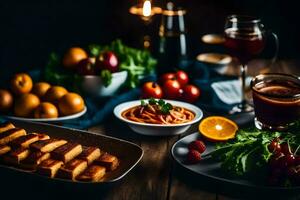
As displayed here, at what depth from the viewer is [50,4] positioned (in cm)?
396

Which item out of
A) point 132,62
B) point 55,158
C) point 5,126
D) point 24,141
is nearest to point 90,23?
point 132,62

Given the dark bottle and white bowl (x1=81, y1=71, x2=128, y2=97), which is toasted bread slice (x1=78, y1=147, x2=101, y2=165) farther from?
the dark bottle

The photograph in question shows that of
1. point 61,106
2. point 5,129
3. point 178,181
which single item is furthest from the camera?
point 61,106

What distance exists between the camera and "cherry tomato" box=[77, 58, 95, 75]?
8.52 feet

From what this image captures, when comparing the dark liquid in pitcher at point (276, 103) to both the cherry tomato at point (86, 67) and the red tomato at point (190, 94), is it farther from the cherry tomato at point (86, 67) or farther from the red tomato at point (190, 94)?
the cherry tomato at point (86, 67)

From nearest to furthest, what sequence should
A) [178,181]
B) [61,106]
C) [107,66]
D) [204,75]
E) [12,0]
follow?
1. [178,181]
2. [61,106]
3. [107,66]
4. [204,75]
5. [12,0]

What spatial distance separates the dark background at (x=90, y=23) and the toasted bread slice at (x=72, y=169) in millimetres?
2145

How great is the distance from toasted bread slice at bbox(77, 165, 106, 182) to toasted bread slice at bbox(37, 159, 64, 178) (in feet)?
0.29

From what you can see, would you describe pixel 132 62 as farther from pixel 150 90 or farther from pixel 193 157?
pixel 193 157

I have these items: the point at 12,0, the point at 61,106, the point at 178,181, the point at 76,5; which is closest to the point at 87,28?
the point at 76,5

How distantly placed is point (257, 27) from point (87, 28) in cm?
210

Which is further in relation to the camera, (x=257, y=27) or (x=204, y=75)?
(x=204, y=75)

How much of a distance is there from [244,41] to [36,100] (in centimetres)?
99

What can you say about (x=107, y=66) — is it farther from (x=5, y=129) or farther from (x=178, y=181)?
(x=178, y=181)
